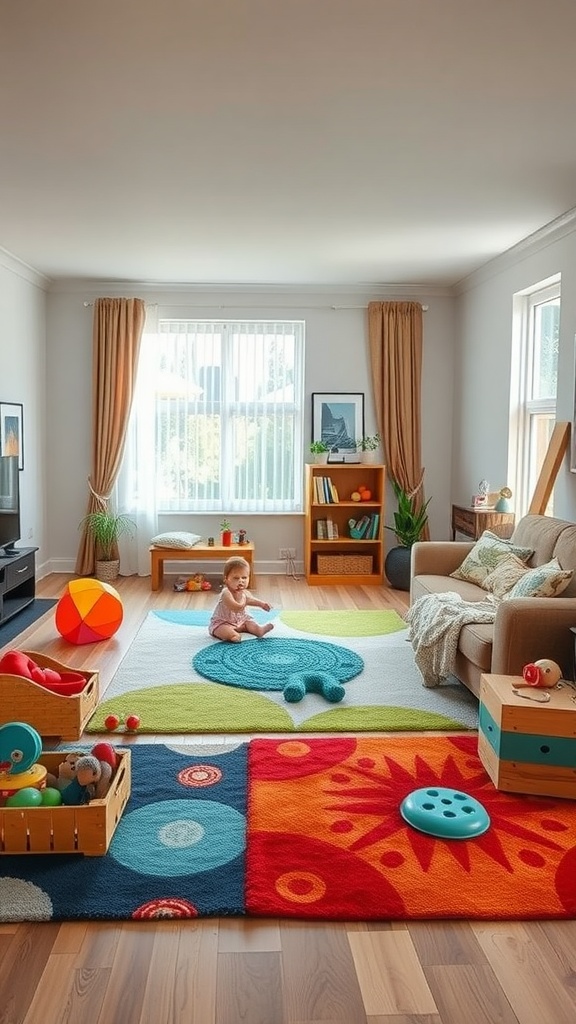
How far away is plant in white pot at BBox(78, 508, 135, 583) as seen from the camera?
7074 millimetres

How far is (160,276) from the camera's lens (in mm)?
6898

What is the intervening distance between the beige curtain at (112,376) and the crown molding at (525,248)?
282 cm

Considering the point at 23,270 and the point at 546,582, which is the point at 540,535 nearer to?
the point at 546,582

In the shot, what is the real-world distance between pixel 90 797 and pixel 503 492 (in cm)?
395

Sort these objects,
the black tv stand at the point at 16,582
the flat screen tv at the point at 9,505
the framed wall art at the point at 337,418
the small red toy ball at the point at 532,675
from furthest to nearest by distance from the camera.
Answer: the framed wall art at the point at 337,418 → the flat screen tv at the point at 9,505 → the black tv stand at the point at 16,582 → the small red toy ball at the point at 532,675

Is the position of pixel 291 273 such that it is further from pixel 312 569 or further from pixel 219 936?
pixel 219 936

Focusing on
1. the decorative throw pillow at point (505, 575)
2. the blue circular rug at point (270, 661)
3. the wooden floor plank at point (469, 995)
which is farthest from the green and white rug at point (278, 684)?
the wooden floor plank at point (469, 995)

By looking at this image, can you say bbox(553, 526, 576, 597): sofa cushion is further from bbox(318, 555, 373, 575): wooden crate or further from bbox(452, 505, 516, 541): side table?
bbox(318, 555, 373, 575): wooden crate

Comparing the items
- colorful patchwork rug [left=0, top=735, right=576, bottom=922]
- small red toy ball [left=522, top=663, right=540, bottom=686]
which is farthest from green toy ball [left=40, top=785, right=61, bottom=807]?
small red toy ball [left=522, top=663, right=540, bottom=686]

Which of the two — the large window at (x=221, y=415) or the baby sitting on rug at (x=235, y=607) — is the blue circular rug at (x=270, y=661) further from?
the large window at (x=221, y=415)

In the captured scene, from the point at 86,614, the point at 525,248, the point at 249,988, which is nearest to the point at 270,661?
the point at 86,614

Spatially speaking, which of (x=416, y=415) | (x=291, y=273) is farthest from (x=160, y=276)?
(x=416, y=415)

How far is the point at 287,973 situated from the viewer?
6.52 ft

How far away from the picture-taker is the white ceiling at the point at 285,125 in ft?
8.39
